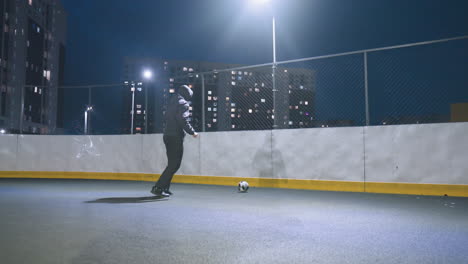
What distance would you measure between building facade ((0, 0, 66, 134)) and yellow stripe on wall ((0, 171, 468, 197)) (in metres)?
32.5

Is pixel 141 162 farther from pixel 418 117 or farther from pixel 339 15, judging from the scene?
pixel 339 15

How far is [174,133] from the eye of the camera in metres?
7.93

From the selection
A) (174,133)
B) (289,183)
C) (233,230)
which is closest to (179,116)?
(174,133)

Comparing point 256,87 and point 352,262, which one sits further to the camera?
point 256,87

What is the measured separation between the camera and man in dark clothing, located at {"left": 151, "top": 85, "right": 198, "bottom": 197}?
7832mm

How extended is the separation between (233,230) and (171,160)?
3.68 metres

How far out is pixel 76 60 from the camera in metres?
73.4

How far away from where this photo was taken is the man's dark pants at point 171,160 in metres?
7.78

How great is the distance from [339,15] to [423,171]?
11622mm

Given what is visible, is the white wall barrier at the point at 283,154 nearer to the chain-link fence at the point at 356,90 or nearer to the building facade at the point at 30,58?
the chain-link fence at the point at 356,90

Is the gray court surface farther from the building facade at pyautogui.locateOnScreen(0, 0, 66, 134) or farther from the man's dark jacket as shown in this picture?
the building facade at pyautogui.locateOnScreen(0, 0, 66, 134)

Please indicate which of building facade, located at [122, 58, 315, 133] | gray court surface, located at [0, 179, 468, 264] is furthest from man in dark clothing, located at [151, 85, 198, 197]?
building facade, located at [122, 58, 315, 133]

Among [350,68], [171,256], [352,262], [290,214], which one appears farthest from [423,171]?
[171,256]

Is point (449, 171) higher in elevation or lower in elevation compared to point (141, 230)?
higher
